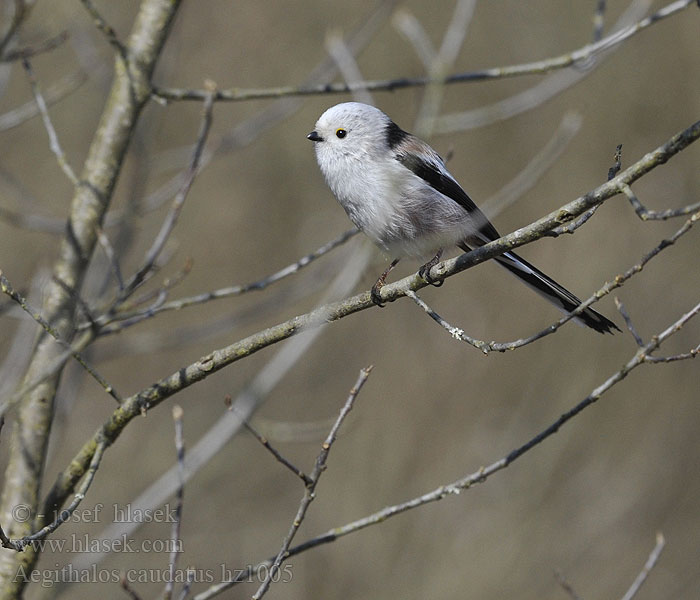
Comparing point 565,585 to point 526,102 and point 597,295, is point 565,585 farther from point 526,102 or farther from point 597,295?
point 526,102

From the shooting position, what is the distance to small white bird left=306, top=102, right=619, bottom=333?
2.91 m

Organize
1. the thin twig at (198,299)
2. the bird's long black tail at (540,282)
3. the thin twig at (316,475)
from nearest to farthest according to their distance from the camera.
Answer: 1. the thin twig at (316,475)
2. the thin twig at (198,299)
3. the bird's long black tail at (540,282)

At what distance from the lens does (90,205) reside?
2658mm

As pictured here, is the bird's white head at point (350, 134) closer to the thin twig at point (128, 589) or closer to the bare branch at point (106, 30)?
the bare branch at point (106, 30)

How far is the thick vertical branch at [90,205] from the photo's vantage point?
8.02 ft

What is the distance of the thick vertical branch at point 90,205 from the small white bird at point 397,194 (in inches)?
31.7

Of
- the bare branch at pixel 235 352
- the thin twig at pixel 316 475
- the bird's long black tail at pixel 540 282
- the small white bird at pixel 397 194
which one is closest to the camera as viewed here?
the thin twig at pixel 316 475

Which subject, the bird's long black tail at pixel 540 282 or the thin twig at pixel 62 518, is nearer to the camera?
the thin twig at pixel 62 518

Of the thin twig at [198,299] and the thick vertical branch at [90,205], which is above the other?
the thick vertical branch at [90,205]

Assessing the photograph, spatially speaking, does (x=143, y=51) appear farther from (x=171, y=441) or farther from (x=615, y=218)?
(x=615, y=218)

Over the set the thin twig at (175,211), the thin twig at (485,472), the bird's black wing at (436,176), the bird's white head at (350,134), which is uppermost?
the bird's white head at (350,134)

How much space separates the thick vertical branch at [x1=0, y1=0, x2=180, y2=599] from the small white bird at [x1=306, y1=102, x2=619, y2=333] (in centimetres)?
80

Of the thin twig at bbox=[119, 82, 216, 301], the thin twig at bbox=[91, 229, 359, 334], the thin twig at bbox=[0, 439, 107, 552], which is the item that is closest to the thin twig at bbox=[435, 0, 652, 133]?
the thin twig at bbox=[91, 229, 359, 334]

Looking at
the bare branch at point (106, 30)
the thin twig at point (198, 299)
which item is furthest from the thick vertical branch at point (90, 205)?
the thin twig at point (198, 299)
